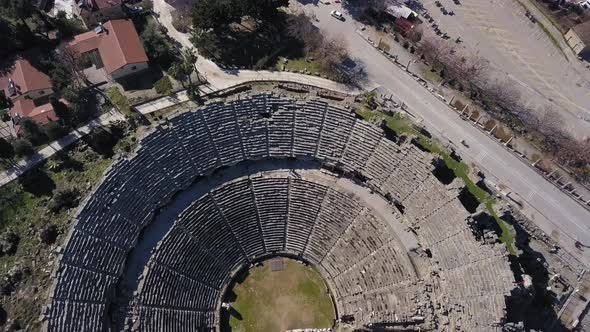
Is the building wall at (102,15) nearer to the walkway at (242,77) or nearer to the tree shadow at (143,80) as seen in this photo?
the walkway at (242,77)

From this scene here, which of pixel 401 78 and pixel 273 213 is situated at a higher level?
pixel 401 78

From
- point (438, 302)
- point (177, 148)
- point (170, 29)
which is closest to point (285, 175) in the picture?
point (177, 148)

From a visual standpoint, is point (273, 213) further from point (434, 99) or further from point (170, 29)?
point (170, 29)

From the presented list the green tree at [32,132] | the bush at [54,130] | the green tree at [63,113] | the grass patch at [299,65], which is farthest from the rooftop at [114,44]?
the grass patch at [299,65]

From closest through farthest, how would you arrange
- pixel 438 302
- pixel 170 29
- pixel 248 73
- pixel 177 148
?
pixel 438 302 → pixel 177 148 → pixel 248 73 → pixel 170 29

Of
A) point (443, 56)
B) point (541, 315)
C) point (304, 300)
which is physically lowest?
point (304, 300)

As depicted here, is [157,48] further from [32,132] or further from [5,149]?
[5,149]

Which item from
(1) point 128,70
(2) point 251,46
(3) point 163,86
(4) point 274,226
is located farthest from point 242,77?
(4) point 274,226

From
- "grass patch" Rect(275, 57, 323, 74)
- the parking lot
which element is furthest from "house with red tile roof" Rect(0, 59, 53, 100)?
the parking lot

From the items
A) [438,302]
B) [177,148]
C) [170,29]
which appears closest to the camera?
[438,302]
